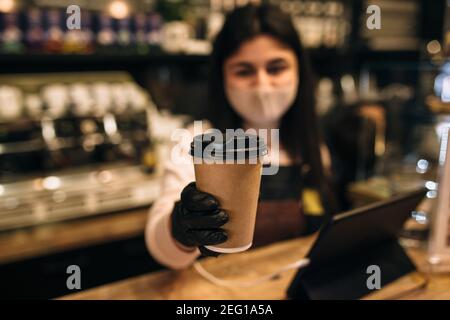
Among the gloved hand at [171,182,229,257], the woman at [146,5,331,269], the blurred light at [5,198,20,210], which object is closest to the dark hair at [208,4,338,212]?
the woman at [146,5,331,269]

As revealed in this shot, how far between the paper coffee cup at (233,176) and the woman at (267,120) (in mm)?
151

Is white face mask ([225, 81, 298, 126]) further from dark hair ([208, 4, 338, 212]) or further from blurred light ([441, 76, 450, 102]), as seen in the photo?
blurred light ([441, 76, 450, 102])

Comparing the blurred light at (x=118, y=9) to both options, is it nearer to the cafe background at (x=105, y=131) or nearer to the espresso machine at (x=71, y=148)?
the cafe background at (x=105, y=131)

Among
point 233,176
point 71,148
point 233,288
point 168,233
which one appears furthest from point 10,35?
point 233,176

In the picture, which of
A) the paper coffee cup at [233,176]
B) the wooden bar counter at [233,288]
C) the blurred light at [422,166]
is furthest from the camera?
the blurred light at [422,166]

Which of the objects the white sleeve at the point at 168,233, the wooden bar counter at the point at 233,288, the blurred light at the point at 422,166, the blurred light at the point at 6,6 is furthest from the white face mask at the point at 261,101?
the blurred light at the point at 6,6

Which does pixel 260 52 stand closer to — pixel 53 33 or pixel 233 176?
pixel 233 176

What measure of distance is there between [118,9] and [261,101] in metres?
1.60

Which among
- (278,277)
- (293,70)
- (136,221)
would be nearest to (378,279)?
(278,277)

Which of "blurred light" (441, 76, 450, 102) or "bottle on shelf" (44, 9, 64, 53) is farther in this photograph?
"bottle on shelf" (44, 9, 64, 53)

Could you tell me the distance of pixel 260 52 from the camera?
1407 millimetres

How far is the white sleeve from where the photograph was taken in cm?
118

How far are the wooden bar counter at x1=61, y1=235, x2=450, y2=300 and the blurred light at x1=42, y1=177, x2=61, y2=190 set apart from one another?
49.4 inches

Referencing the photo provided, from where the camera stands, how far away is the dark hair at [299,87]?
1.46 m
